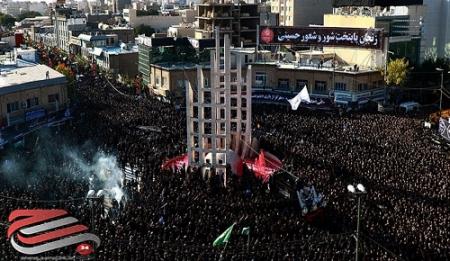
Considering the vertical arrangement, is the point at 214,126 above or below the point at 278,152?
above

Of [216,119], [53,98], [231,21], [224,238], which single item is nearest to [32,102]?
[53,98]

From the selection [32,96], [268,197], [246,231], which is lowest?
[268,197]

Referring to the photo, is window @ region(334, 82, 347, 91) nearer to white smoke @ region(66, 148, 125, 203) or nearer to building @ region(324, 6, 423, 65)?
building @ region(324, 6, 423, 65)

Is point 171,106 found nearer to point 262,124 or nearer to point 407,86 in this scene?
point 262,124

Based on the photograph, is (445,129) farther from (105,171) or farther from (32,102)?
(32,102)

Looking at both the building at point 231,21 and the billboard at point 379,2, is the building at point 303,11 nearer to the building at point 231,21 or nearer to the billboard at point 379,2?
the building at point 231,21

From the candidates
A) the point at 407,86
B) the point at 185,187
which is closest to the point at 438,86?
the point at 407,86
